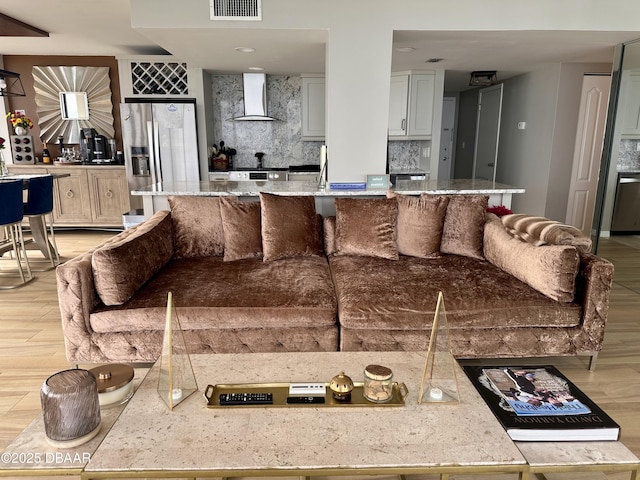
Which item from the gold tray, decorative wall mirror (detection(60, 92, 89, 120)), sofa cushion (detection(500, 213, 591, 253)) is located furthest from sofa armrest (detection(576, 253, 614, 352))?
decorative wall mirror (detection(60, 92, 89, 120))

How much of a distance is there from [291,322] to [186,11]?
8.71ft

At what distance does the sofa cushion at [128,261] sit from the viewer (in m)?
2.29

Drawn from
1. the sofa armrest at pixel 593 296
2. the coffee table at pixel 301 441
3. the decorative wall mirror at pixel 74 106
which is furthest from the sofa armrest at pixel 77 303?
the decorative wall mirror at pixel 74 106

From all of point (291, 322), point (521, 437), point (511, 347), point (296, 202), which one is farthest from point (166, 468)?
point (296, 202)

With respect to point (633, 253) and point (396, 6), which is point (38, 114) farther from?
point (633, 253)

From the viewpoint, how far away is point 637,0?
143 inches

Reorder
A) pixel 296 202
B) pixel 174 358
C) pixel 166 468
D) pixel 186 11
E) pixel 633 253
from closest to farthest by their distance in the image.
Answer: pixel 166 468, pixel 174 358, pixel 296 202, pixel 186 11, pixel 633 253

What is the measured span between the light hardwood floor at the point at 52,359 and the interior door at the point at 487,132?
339 cm

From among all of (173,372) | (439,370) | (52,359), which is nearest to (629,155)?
(439,370)

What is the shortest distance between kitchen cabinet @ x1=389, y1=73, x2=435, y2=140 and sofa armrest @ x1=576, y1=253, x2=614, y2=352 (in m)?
4.14

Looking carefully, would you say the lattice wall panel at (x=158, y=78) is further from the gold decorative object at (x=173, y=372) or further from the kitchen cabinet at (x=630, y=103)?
the gold decorative object at (x=173, y=372)

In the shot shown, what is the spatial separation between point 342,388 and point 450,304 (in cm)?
109

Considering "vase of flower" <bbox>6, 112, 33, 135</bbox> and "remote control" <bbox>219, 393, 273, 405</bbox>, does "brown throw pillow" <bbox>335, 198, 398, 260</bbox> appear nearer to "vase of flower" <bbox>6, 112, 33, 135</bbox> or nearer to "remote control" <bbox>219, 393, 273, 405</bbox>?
"remote control" <bbox>219, 393, 273, 405</bbox>

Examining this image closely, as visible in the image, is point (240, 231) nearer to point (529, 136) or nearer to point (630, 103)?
point (630, 103)
